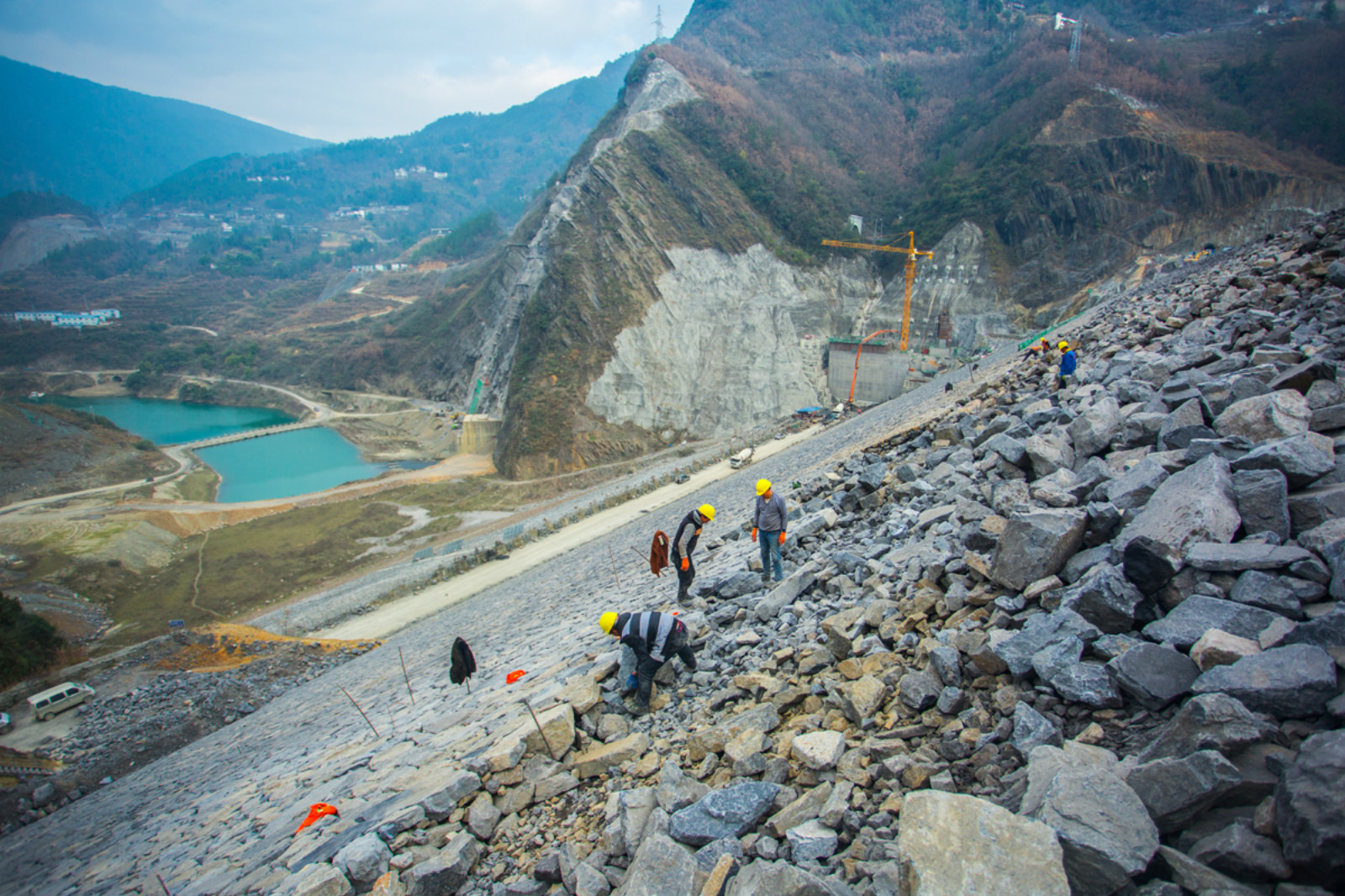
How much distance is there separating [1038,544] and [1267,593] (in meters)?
1.32

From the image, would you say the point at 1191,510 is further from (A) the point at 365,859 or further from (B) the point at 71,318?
(B) the point at 71,318

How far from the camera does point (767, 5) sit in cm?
10869

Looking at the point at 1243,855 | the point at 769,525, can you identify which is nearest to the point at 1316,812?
the point at 1243,855

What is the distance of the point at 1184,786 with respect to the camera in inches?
96.5

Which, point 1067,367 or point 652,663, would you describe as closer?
point 652,663

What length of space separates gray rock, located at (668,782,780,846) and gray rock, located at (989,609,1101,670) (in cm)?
175

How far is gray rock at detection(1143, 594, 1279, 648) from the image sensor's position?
3.26 m

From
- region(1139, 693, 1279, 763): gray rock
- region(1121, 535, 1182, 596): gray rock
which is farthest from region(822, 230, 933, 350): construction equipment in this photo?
region(1139, 693, 1279, 763): gray rock

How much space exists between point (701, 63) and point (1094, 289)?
5090 cm

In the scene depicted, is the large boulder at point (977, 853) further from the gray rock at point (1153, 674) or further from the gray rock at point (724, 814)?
the gray rock at point (724, 814)

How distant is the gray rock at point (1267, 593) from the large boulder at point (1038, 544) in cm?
103

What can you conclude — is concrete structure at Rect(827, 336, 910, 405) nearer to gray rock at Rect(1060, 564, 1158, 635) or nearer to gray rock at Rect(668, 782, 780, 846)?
gray rock at Rect(1060, 564, 1158, 635)

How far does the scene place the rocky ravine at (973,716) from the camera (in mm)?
2520

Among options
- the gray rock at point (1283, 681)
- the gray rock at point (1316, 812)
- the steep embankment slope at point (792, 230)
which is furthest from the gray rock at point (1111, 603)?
the steep embankment slope at point (792, 230)
